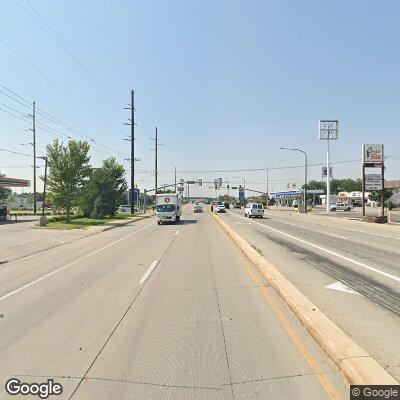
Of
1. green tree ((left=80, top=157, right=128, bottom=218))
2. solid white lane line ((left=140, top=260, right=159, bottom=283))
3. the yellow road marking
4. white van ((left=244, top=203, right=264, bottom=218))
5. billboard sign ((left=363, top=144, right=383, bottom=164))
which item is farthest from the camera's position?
white van ((left=244, top=203, right=264, bottom=218))

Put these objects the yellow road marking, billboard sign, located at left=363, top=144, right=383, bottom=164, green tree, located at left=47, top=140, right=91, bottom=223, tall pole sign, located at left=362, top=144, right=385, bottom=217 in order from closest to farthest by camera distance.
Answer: the yellow road marking < green tree, located at left=47, top=140, right=91, bottom=223 < tall pole sign, located at left=362, top=144, right=385, bottom=217 < billboard sign, located at left=363, top=144, right=383, bottom=164

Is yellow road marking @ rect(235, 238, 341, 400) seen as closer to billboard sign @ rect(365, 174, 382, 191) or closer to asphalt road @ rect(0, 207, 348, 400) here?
asphalt road @ rect(0, 207, 348, 400)

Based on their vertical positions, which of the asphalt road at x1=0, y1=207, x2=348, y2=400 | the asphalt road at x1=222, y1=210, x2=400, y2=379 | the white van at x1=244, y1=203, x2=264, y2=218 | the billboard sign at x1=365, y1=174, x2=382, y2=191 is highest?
the billboard sign at x1=365, y1=174, x2=382, y2=191

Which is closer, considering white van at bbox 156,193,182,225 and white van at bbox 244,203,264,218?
white van at bbox 156,193,182,225

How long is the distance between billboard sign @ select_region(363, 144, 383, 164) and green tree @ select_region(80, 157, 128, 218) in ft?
95.2

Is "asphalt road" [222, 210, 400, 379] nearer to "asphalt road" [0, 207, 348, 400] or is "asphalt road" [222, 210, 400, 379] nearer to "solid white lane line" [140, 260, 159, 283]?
"asphalt road" [0, 207, 348, 400]

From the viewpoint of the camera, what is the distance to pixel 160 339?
7.10 m

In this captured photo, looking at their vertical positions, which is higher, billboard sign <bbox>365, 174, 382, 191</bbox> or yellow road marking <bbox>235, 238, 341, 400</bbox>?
billboard sign <bbox>365, 174, 382, 191</bbox>

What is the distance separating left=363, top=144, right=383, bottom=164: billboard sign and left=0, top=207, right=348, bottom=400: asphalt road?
141ft

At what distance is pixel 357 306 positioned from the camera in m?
9.13

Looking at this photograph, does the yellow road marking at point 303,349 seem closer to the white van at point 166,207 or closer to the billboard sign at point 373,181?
the white van at point 166,207

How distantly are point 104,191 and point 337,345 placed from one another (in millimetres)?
52352

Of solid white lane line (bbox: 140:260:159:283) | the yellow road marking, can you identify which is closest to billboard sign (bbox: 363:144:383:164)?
solid white lane line (bbox: 140:260:159:283)

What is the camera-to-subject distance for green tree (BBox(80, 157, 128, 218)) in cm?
5675
